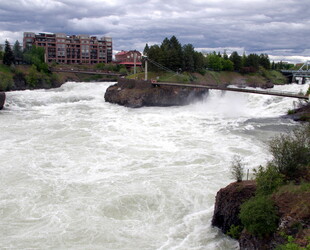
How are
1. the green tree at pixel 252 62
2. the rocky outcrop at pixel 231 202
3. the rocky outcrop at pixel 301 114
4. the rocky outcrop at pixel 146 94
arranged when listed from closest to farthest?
the rocky outcrop at pixel 231 202 < the rocky outcrop at pixel 301 114 < the rocky outcrop at pixel 146 94 < the green tree at pixel 252 62

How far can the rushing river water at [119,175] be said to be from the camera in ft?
48.0

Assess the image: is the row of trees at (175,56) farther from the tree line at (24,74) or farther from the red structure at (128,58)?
the red structure at (128,58)

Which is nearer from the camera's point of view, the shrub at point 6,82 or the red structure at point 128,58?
the shrub at point 6,82

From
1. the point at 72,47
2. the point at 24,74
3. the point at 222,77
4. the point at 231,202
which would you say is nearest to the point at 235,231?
the point at 231,202

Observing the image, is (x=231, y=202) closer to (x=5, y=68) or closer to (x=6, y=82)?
(x=6, y=82)

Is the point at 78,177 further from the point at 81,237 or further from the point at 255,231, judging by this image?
the point at 255,231

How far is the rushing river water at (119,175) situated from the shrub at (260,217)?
2.77 m

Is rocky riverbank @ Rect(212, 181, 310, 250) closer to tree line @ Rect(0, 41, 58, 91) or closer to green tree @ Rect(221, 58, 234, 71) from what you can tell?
tree line @ Rect(0, 41, 58, 91)

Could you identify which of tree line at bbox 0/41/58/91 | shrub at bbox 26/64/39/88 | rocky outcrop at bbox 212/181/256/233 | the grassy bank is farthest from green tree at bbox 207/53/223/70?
rocky outcrop at bbox 212/181/256/233

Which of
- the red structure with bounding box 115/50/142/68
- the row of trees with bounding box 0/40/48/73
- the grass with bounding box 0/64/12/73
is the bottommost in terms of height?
the grass with bounding box 0/64/12/73

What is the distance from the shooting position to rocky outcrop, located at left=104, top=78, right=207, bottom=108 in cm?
5447

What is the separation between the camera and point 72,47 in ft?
388

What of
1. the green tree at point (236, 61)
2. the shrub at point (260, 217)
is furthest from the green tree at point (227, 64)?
the shrub at point (260, 217)

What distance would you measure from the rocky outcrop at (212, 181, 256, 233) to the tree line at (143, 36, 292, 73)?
187 feet
